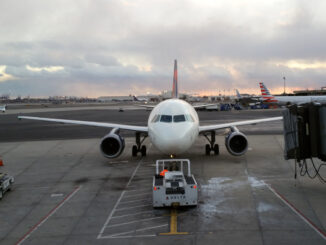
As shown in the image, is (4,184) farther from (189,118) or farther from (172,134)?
(189,118)

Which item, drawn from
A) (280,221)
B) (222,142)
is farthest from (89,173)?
(222,142)

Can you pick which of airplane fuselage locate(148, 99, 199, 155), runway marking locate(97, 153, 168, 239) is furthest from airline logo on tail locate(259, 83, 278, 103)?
runway marking locate(97, 153, 168, 239)

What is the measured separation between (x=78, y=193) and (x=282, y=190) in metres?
9.29

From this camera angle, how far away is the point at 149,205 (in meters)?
12.1

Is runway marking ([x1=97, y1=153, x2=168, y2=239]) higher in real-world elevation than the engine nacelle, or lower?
lower

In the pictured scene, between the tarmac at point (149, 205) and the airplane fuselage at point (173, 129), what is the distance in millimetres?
1984

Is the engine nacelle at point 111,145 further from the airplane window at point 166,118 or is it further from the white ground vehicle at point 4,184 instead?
the white ground vehicle at point 4,184

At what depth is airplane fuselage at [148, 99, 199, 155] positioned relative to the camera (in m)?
15.5

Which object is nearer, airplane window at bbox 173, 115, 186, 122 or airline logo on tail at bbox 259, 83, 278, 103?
airplane window at bbox 173, 115, 186, 122

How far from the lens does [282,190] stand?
13.5 m

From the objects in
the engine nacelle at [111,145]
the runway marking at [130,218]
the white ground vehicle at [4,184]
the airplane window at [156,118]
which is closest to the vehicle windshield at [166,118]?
the airplane window at [156,118]

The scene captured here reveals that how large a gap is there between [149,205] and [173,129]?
495 centimetres

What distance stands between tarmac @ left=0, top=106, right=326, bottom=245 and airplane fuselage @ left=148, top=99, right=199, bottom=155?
1.98 meters

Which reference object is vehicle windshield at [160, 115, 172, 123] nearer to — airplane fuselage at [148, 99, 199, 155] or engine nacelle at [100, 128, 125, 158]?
airplane fuselage at [148, 99, 199, 155]
